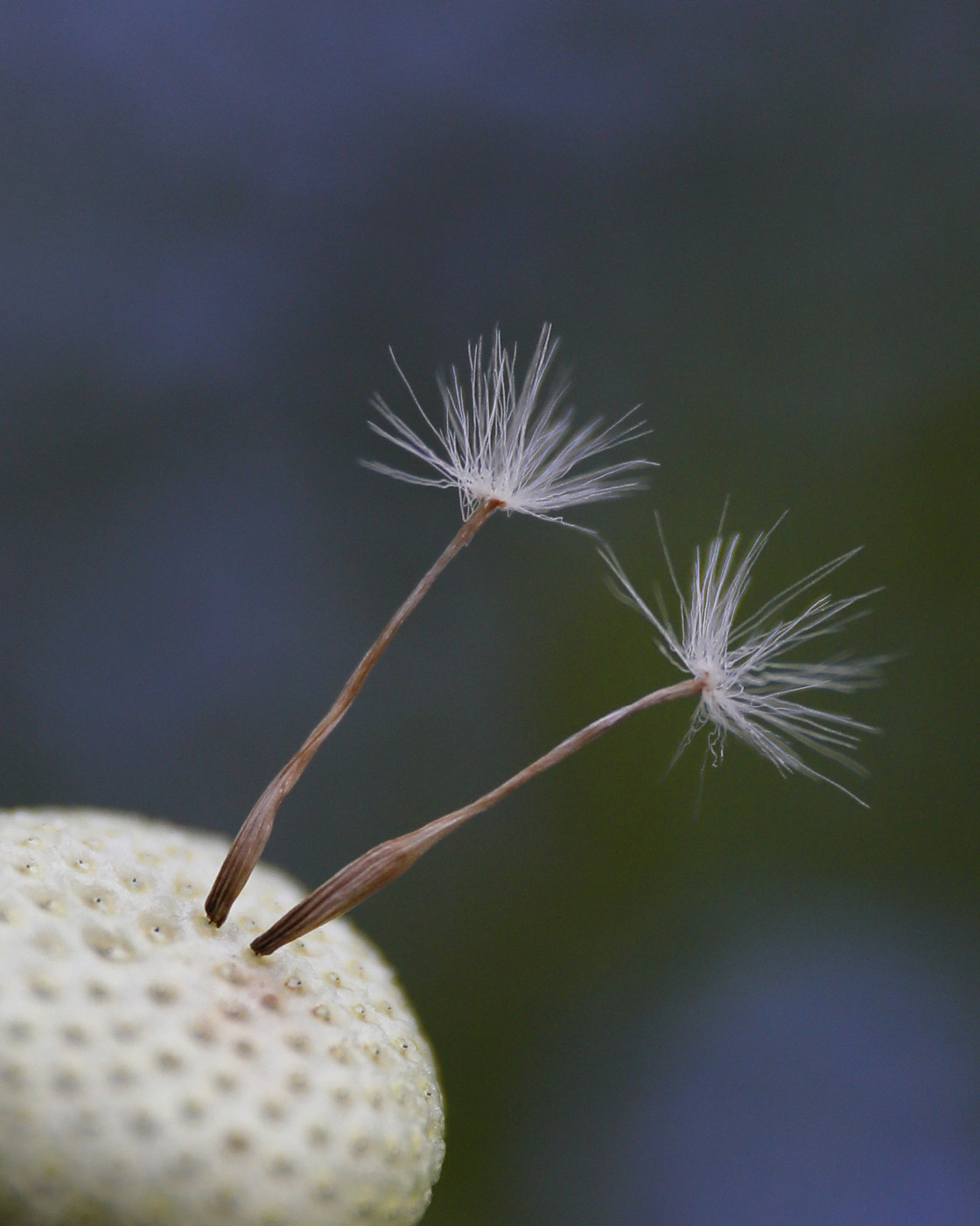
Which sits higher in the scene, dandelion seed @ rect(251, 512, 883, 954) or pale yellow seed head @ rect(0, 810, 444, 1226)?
dandelion seed @ rect(251, 512, 883, 954)

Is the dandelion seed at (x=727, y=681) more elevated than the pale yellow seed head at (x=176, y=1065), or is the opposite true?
the dandelion seed at (x=727, y=681)

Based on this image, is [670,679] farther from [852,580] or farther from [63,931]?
[63,931]

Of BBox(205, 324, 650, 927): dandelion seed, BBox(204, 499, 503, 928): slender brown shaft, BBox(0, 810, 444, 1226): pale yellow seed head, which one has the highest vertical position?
BBox(205, 324, 650, 927): dandelion seed

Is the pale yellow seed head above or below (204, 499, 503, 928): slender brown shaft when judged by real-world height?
below

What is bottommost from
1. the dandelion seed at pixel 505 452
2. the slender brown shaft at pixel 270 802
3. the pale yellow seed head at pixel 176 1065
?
the pale yellow seed head at pixel 176 1065

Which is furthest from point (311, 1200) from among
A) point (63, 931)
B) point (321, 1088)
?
point (63, 931)
